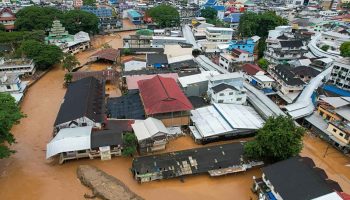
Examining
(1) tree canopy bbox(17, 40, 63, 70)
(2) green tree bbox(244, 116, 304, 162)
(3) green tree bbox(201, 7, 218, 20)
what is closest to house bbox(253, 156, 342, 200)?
(2) green tree bbox(244, 116, 304, 162)

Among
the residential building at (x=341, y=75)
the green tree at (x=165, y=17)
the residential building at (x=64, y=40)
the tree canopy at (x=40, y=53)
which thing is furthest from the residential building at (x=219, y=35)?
the tree canopy at (x=40, y=53)

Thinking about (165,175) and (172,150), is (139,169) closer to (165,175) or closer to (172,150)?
(165,175)

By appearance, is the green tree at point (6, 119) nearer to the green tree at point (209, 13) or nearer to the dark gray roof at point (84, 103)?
the dark gray roof at point (84, 103)

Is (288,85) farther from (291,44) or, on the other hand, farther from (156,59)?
(156,59)

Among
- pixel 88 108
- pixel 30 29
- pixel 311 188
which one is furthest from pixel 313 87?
pixel 30 29

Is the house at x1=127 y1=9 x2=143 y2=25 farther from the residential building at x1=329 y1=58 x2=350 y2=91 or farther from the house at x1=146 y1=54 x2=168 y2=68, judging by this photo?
the residential building at x1=329 y1=58 x2=350 y2=91

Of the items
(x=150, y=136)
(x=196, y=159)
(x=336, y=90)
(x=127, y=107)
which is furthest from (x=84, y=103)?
(x=336, y=90)
